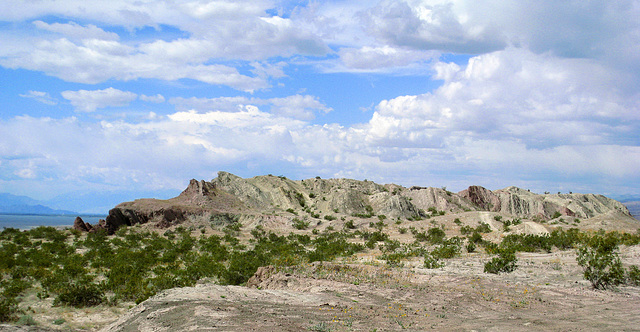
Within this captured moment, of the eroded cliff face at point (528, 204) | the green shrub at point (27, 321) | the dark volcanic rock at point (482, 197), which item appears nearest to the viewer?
the green shrub at point (27, 321)

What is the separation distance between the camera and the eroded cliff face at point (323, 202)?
44438 mm

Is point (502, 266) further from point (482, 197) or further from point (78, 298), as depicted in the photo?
point (482, 197)

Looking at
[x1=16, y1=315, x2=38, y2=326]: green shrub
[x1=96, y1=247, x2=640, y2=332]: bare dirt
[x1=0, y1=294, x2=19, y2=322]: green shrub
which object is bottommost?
[x1=16, y1=315, x2=38, y2=326]: green shrub

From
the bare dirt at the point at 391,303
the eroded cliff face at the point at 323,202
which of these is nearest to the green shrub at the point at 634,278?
the bare dirt at the point at 391,303

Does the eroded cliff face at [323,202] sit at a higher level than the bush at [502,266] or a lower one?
higher

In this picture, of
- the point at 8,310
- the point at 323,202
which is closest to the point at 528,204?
the point at 323,202

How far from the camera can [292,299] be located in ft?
38.7

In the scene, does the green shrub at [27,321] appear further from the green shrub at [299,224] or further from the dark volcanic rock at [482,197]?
the dark volcanic rock at [482,197]

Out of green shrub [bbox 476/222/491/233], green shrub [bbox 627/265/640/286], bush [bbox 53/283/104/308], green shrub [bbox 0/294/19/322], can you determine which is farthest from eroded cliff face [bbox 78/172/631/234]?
green shrub [bbox 0/294/19/322]

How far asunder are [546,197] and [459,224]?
40.3 m

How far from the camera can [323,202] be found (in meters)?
59.1

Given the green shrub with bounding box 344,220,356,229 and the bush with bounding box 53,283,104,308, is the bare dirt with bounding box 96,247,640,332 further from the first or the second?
the green shrub with bounding box 344,220,356,229

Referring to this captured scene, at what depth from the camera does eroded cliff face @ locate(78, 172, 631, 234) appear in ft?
146

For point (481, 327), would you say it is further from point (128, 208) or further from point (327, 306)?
point (128, 208)
